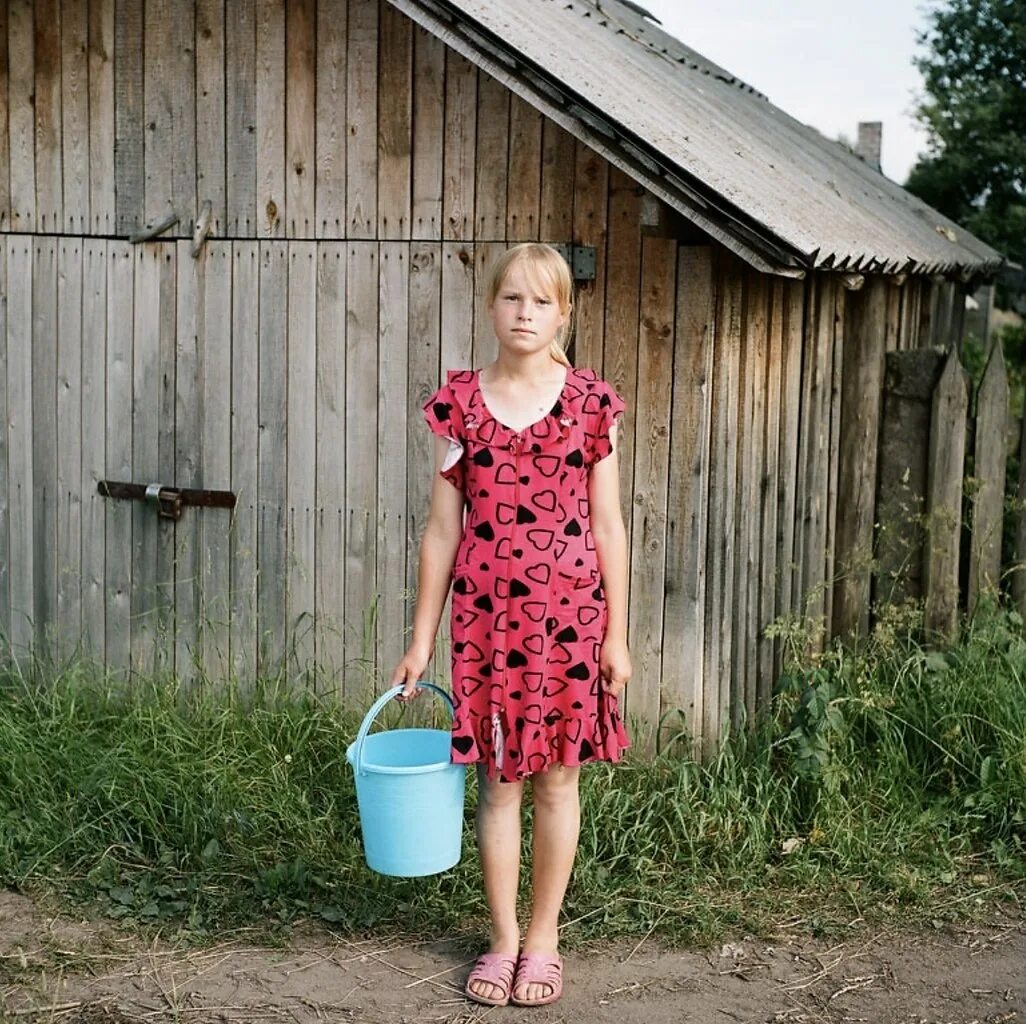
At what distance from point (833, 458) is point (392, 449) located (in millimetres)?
2014

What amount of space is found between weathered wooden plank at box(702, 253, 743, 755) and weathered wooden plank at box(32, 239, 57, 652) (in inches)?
116

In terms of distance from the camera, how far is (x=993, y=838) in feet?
19.0

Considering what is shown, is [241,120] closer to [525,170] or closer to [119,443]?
[525,170]

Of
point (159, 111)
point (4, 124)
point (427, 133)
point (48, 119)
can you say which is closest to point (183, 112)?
point (159, 111)

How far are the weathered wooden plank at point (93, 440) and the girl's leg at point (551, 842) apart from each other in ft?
9.77

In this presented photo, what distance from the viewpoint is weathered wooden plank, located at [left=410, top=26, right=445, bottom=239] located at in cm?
612

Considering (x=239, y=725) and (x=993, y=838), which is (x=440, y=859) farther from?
(x=993, y=838)

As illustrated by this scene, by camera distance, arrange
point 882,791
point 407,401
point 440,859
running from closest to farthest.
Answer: point 440,859 < point 882,791 < point 407,401

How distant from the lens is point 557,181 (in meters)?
5.99

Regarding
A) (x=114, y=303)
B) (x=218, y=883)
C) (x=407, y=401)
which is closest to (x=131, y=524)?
(x=114, y=303)

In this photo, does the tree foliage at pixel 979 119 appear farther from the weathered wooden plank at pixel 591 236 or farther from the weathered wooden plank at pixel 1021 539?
the weathered wooden plank at pixel 591 236

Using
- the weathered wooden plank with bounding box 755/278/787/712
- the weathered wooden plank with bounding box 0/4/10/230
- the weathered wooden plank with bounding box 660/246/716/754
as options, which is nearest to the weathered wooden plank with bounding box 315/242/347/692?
the weathered wooden plank with bounding box 660/246/716/754

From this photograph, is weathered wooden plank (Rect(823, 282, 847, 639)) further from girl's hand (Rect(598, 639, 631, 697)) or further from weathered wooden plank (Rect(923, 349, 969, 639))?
girl's hand (Rect(598, 639, 631, 697))

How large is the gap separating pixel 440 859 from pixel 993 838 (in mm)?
2270
